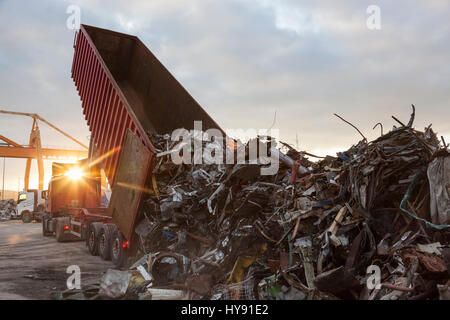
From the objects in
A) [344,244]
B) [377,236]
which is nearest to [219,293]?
[344,244]

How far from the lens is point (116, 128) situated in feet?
24.7

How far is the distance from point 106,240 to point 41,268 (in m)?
1.36

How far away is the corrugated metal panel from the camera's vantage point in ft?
23.5

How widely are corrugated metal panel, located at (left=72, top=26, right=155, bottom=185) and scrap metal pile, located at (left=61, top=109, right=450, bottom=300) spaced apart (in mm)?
1698

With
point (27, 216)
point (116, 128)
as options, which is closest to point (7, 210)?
point (27, 216)

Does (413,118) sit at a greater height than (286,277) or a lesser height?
greater

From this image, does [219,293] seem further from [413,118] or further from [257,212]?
[413,118]

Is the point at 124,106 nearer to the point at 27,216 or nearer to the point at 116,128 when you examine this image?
the point at 116,128

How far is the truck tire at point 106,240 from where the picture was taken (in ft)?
24.1

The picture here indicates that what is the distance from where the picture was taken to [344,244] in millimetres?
3930

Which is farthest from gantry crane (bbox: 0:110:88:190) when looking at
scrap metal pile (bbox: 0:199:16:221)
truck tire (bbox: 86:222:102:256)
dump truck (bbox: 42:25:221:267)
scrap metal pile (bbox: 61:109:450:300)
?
scrap metal pile (bbox: 61:109:450:300)

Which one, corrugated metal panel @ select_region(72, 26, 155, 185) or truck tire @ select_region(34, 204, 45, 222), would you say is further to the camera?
truck tire @ select_region(34, 204, 45, 222)

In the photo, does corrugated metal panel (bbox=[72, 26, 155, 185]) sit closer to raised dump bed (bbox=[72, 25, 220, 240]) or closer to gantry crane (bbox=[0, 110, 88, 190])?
raised dump bed (bbox=[72, 25, 220, 240])
